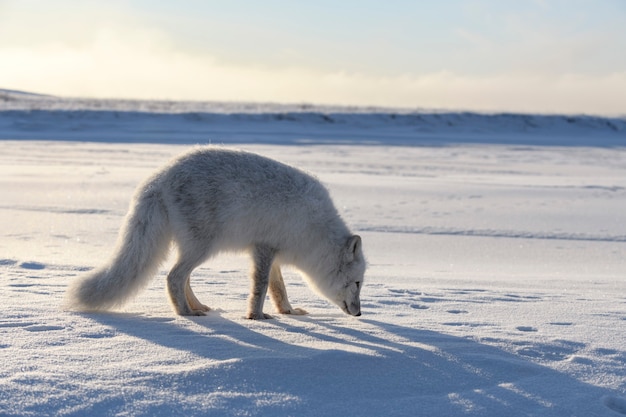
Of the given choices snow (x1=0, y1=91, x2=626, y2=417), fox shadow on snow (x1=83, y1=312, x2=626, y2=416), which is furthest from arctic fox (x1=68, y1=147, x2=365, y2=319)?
fox shadow on snow (x1=83, y1=312, x2=626, y2=416)

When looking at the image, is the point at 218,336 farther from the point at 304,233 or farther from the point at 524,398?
the point at 524,398

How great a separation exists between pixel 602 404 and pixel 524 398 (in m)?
0.32

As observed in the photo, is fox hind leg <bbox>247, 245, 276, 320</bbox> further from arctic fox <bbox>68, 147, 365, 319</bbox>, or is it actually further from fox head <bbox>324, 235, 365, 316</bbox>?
fox head <bbox>324, 235, 365, 316</bbox>

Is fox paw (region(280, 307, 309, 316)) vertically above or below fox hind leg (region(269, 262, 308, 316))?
below

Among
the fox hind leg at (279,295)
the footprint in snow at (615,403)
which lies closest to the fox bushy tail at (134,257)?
the fox hind leg at (279,295)

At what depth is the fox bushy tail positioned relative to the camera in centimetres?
454

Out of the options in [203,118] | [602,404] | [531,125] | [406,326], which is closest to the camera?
[602,404]

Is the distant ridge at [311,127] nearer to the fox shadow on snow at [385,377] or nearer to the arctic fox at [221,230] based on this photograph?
the arctic fox at [221,230]

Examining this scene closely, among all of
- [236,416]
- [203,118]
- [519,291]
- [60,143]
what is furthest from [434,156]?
[236,416]

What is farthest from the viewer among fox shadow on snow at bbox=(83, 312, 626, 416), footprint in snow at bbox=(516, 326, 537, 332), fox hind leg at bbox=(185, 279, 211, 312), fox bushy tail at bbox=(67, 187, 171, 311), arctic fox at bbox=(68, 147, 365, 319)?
fox hind leg at bbox=(185, 279, 211, 312)

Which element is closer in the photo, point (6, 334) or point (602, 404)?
point (602, 404)

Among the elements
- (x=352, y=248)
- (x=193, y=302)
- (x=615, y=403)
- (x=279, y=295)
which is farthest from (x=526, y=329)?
(x=193, y=302)

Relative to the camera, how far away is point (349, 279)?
16.6 feet

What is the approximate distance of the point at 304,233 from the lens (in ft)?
16.3
